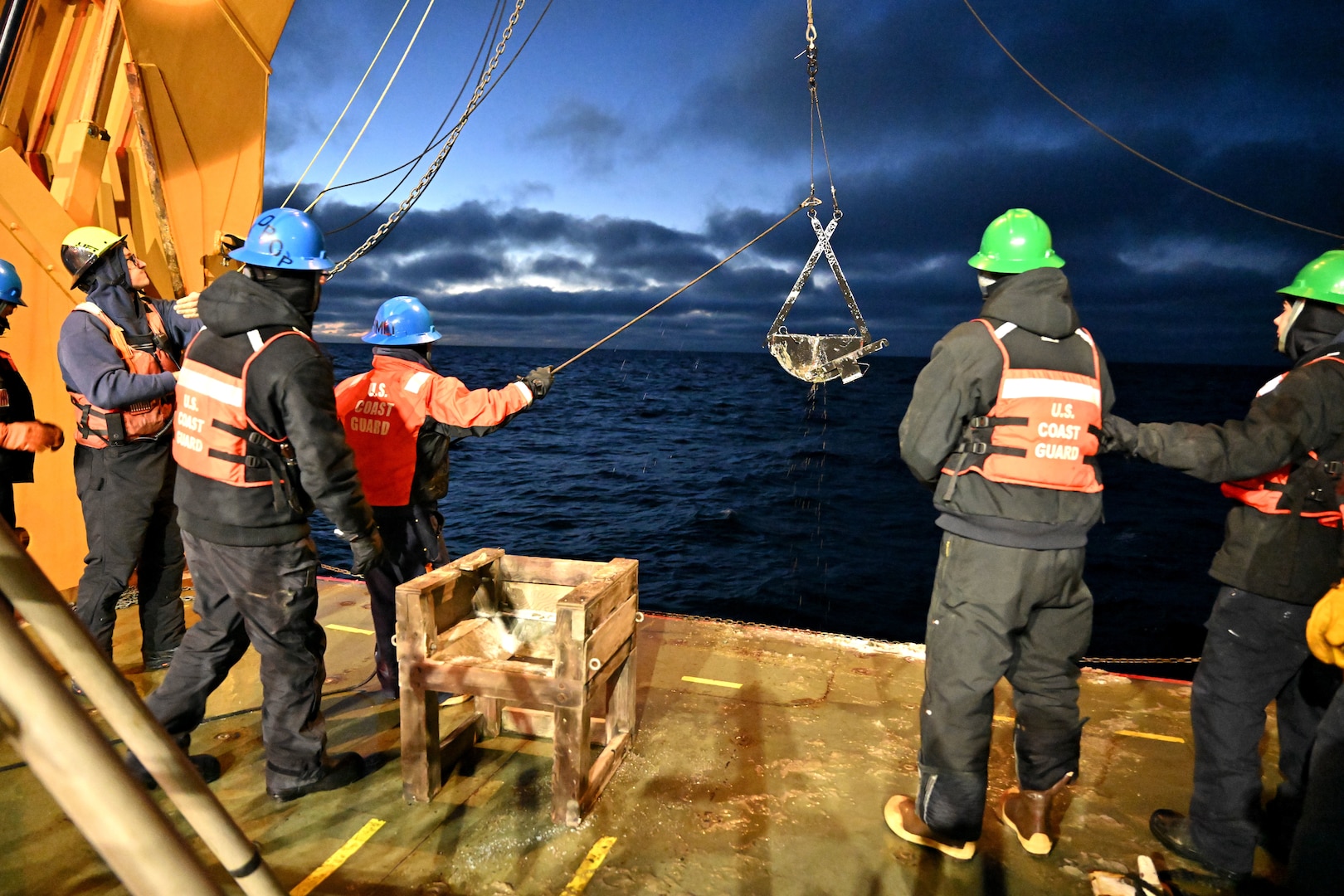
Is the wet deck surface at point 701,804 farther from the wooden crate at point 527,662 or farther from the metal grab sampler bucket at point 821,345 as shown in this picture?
the metal grab sampler bucket at point 821,345

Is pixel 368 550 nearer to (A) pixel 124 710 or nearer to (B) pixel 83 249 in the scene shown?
(B) pixel 83 249

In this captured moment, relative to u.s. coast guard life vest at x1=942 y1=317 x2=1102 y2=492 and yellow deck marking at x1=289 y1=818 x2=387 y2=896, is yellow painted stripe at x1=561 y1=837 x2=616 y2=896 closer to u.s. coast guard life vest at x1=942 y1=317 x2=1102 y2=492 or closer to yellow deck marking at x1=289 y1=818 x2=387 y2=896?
yellow deck marking at x1=289 y1=818 x2=387 y2=896

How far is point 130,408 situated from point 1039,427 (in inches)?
178

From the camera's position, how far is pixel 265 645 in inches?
126

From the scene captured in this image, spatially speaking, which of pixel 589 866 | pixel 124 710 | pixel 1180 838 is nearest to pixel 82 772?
pixel 124 710

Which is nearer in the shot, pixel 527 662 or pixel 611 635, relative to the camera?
pixel 611 635

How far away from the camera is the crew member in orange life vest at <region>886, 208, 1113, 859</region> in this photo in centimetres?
283

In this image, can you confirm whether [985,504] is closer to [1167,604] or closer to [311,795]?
[311,795]

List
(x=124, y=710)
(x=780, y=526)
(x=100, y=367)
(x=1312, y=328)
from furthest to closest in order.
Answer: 1. (x=780, y=526)
2. (x=100, y=367)
3. (x=1312, y=328)
4. (x=124, y=710)

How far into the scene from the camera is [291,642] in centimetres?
322

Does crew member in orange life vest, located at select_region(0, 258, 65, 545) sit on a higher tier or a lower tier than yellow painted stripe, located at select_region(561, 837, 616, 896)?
higher

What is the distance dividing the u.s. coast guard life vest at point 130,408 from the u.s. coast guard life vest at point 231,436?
1266mm

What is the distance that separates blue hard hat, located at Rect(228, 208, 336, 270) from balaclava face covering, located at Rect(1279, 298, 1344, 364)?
3.99 m

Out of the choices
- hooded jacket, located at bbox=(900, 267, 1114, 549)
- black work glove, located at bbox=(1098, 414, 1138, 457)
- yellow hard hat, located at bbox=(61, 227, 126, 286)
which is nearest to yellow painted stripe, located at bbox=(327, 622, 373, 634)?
yellow hard hat, located at bbox=(61, 227, 126, 286)
